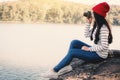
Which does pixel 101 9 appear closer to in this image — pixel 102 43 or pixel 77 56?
pixel 102 43

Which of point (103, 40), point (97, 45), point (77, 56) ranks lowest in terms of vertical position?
point (77, 56)

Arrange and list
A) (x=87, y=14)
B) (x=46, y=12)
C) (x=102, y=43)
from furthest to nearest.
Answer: (x=46, y=12) → (x=87, y=14) → (x=102, y=43)

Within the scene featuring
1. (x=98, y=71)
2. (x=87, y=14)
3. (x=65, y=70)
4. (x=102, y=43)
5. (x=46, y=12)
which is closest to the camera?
(x=102, y=43)

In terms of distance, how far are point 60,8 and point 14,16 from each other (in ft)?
79.1

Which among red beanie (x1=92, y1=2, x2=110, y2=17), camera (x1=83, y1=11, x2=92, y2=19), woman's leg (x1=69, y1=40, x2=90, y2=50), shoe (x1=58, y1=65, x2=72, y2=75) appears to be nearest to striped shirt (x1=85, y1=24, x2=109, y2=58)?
red beanie (x1=92, y1=2, x2=110, y2=17)

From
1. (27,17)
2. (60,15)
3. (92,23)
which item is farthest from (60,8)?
(92,23)

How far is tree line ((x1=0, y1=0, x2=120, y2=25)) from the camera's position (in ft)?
340

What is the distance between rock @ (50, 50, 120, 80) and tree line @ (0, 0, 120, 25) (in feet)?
289

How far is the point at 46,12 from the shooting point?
391ft

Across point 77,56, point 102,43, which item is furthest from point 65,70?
point 102,43

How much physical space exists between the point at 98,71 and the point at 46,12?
11028 cm

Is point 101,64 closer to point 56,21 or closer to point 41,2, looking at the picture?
point 56,21

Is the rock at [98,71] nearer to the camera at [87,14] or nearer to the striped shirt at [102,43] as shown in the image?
the striped shirt at [102,43]

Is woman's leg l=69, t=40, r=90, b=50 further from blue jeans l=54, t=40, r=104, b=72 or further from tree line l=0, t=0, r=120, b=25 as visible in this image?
tree line l=0, t=0, r=120, b=25
